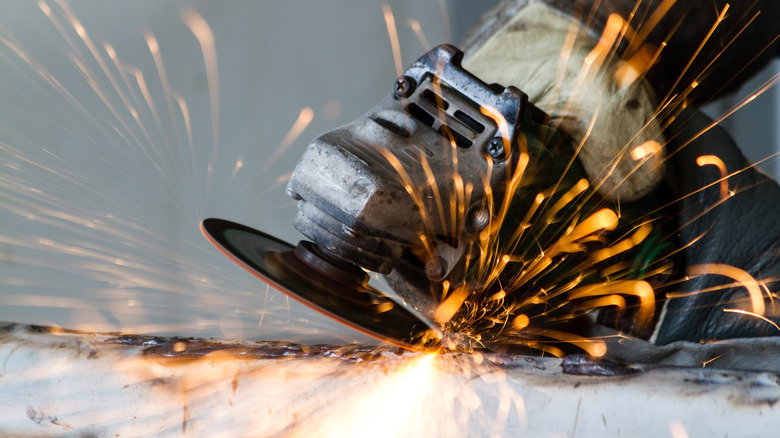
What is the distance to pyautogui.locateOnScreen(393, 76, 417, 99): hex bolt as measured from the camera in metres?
1.06

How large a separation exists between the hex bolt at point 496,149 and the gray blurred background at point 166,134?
1780mm

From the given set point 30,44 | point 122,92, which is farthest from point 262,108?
point 30,44

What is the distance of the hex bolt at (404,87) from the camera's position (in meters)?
1.06

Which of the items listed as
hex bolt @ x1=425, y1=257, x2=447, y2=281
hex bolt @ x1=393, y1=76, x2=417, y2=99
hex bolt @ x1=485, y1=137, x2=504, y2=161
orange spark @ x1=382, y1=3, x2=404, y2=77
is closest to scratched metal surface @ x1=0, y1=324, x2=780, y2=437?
hex bolt @ x1=425, y1=257, x2=447, y2=281

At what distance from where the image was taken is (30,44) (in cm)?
253

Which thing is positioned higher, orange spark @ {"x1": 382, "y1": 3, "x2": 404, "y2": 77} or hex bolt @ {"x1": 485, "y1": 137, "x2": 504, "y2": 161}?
orange spark @ {"x1": 382, "y1": 3, "x2": 404, "y2": 77}

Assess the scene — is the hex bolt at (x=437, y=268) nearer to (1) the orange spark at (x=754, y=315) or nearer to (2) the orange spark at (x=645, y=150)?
(2) the orange spark at (x=645, y=150)

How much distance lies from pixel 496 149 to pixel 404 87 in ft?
0.58

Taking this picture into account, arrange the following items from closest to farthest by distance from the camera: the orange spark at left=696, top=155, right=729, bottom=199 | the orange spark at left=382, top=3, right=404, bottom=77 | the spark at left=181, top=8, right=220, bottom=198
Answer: the orange spark at left=696, top=155, right=729, bottom=199 < the spark at left=181, top=8, right=220, bottom=198 < the orange spark at left=382, top=3, right=404, bottom=77

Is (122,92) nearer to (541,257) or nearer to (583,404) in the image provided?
(541,257)

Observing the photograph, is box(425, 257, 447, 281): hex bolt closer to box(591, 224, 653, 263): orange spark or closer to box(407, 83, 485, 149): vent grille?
box(407, 83, 485, 149): vent grille

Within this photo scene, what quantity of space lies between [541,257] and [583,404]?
361 mm

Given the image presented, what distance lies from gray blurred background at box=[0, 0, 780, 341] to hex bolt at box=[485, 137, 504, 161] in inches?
70.1

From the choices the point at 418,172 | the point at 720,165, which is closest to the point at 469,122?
the point at 418,172
